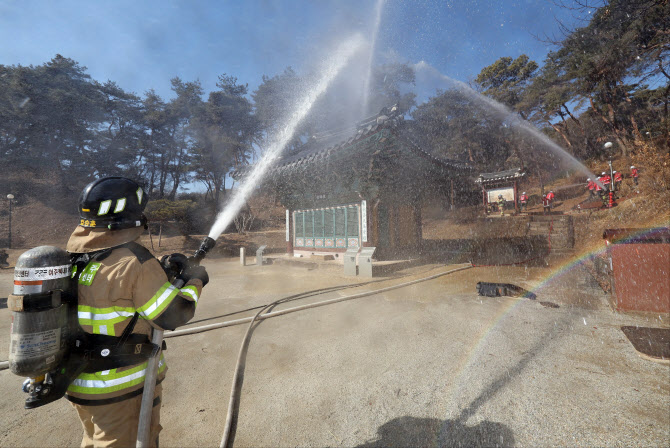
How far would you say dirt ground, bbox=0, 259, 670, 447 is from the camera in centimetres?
248

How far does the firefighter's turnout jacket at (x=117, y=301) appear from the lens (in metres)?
1.58

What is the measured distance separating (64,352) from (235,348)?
2956 millimetres

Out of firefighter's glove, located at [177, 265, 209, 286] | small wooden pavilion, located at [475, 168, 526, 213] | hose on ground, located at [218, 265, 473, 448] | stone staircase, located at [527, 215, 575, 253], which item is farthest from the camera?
small wooden pavilion, located at [475, 168, 526, 213]

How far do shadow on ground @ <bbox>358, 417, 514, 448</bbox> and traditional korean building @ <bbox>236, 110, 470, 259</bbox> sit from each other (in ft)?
28.3

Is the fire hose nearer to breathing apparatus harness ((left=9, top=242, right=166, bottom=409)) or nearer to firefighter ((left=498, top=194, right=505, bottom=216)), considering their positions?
breathing apparatus harness ((left=9, top=242, right=166, bottom=409))

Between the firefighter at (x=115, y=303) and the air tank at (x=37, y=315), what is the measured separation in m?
0.11

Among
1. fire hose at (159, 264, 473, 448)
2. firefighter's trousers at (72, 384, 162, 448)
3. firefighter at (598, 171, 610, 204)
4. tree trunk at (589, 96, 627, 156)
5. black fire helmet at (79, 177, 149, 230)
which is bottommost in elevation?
fire hose at (159, 264, 473, 448)

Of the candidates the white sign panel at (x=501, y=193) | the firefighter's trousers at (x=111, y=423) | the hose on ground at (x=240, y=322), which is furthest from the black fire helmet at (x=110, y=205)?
the white sign panel at (x=501, y=193)

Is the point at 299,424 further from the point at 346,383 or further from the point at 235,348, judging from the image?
the point at 235,348

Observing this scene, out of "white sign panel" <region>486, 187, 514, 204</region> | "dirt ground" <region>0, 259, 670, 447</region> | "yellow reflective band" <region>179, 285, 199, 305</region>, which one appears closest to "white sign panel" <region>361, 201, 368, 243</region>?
"dirt ground" <region>0, 259, 670, 447</region>

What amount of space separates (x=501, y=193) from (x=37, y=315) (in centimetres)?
2859

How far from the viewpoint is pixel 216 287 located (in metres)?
8.93

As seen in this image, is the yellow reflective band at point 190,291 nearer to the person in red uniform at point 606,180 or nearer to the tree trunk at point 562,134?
the person in red uniform at point 606,180

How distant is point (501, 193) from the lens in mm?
24859
